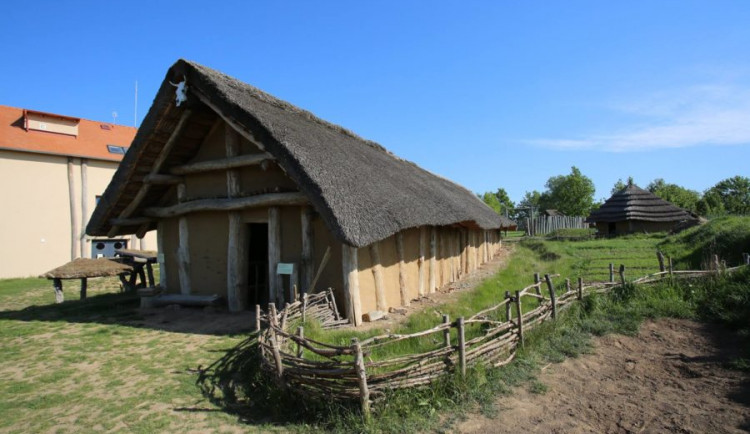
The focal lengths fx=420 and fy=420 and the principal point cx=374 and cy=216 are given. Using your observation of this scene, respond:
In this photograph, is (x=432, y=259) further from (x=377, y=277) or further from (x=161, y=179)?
(x=161, y=179)

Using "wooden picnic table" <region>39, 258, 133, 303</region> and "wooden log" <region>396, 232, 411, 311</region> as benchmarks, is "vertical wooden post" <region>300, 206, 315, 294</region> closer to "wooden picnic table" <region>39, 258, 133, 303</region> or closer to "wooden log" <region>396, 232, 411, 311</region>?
"wooden log" <region>396, 232, 411, 311</region>

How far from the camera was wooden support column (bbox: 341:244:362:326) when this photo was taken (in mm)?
7387

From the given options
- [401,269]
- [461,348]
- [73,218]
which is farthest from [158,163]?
[73,218]

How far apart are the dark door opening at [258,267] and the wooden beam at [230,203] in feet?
3.30

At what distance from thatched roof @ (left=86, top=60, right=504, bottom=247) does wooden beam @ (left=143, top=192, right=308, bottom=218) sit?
28.6 inches

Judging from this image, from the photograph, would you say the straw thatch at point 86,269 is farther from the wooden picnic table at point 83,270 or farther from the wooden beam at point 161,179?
the wooden beam at point 161,179

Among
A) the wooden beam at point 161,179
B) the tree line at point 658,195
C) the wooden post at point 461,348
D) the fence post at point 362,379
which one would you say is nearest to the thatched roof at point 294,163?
the wooden beam at point 161,179

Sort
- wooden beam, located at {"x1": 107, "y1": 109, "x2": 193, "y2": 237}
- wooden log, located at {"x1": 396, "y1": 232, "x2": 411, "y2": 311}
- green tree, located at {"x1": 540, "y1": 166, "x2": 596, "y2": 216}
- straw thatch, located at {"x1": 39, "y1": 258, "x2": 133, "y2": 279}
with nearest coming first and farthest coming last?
wooden beam, located at {"x1": 107, "y1": 109, "x2": 193, "y2": 237} → wooden log, located at {"x1": 396, "y1": 232, "x2": 411, "y2": 311} → straw thatch, located at {"x1": 39, "y1": 258, "x2": 133, "y2": 279} → green tree, located at {"x1": 540, "y1": 166, "x2": 596, "y2": 216}

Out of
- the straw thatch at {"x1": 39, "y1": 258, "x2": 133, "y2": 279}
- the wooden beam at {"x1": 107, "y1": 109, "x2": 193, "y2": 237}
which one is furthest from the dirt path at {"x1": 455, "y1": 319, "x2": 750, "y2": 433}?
the straw thatch at {"x1": 39, "y1": 258, "x2": 133, "y2": 279}

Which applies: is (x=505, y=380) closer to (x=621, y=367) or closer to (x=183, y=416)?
(x=621, y=367)

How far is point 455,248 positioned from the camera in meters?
13.4

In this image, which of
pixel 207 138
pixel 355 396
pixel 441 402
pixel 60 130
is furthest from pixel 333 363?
pixel 60 130

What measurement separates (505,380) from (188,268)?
24.6ft

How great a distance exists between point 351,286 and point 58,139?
66.4ft
